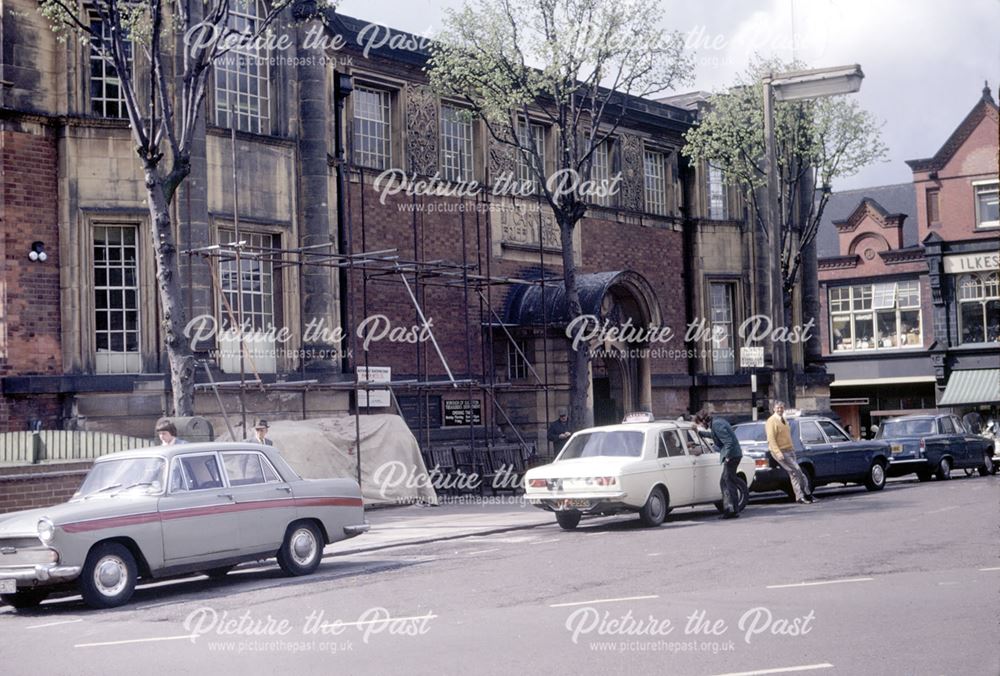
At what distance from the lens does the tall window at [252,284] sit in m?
23.4

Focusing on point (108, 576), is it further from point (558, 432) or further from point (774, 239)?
point (774, 239)

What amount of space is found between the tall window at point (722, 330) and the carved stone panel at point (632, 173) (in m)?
4.10

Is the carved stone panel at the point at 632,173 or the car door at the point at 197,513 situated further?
the carved stone panel at the point at 632,173

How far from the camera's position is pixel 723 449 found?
19.2 metres

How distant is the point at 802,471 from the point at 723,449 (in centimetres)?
376

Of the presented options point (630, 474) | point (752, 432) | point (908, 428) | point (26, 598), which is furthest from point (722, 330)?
point (26, 598)

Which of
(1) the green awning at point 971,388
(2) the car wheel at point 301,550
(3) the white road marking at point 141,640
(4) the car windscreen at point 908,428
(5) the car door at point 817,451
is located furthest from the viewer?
(1) the green awning at point 971,388

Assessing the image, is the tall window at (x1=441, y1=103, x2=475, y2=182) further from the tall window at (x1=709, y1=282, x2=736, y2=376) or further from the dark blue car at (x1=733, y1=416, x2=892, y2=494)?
the tall window at (x1=709, y1=282, x2=736, y2=376)

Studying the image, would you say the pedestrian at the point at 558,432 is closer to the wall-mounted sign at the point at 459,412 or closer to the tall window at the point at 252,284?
the wall-mounted sign at the point at 459,412

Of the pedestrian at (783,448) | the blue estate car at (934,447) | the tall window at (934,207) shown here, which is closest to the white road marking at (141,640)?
the pedestrian at (783,448)

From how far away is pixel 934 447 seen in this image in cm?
2856

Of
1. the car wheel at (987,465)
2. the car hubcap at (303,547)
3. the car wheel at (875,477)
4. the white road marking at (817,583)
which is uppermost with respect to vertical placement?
the car hubcap at (303,547)

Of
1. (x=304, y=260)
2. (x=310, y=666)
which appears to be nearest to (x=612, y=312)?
(x=304, y=260)

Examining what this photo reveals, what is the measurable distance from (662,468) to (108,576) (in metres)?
8.78
